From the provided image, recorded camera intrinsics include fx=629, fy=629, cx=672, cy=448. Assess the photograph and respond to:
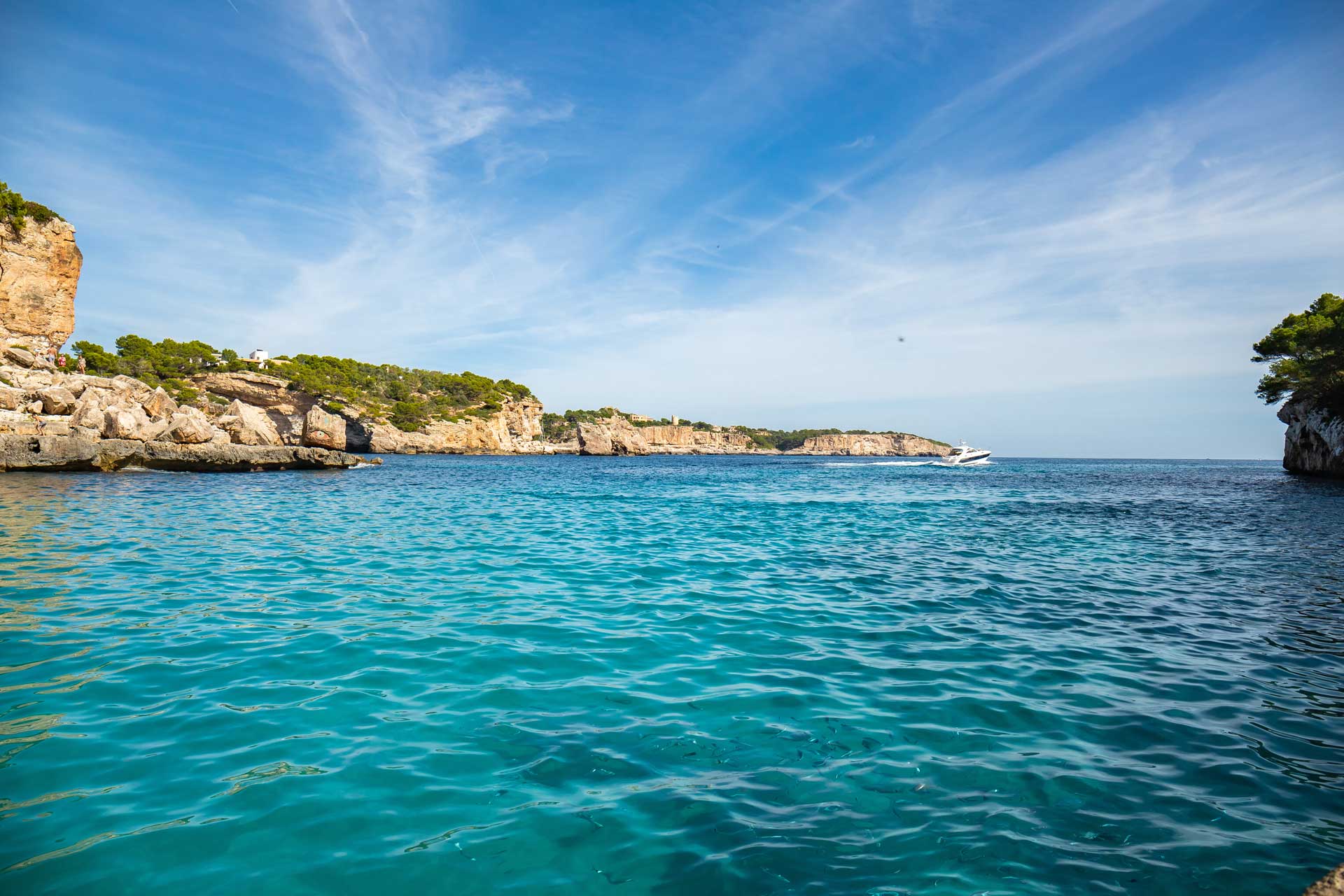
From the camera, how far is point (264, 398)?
80.7m

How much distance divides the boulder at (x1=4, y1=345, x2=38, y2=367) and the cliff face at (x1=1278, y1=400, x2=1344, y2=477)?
82.2 meters

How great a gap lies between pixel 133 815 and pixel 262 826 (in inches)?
32.1

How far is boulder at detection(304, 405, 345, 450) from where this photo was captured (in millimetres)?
58800

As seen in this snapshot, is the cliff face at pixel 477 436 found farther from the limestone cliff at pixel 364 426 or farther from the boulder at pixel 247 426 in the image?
the boulder at pixel 247 426

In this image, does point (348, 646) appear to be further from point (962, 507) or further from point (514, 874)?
point (962, 507)

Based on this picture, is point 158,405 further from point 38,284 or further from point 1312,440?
point 1312,440

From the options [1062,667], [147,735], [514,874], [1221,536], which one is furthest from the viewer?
[1221,536]

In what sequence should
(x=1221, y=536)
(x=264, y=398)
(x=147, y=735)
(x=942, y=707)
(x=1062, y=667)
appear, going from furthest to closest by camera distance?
Result: 1. (x=264, y=398)
2. (x=1221, y=536)
3. (x=1062, y=667)
4. (x=942, y=707)
5. (x=147, y=735)

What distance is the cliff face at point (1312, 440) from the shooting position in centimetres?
4006

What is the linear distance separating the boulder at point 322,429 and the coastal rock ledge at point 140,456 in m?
15.3

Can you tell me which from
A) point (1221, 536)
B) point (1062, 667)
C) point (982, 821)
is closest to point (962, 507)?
point (1221, 536)

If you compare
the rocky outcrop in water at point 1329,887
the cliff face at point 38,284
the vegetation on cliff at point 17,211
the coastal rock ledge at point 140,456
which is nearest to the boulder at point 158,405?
the coastal rock ledge at point 140,456

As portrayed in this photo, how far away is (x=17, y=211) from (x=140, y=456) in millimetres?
24528

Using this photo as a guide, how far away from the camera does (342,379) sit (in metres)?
97.6
